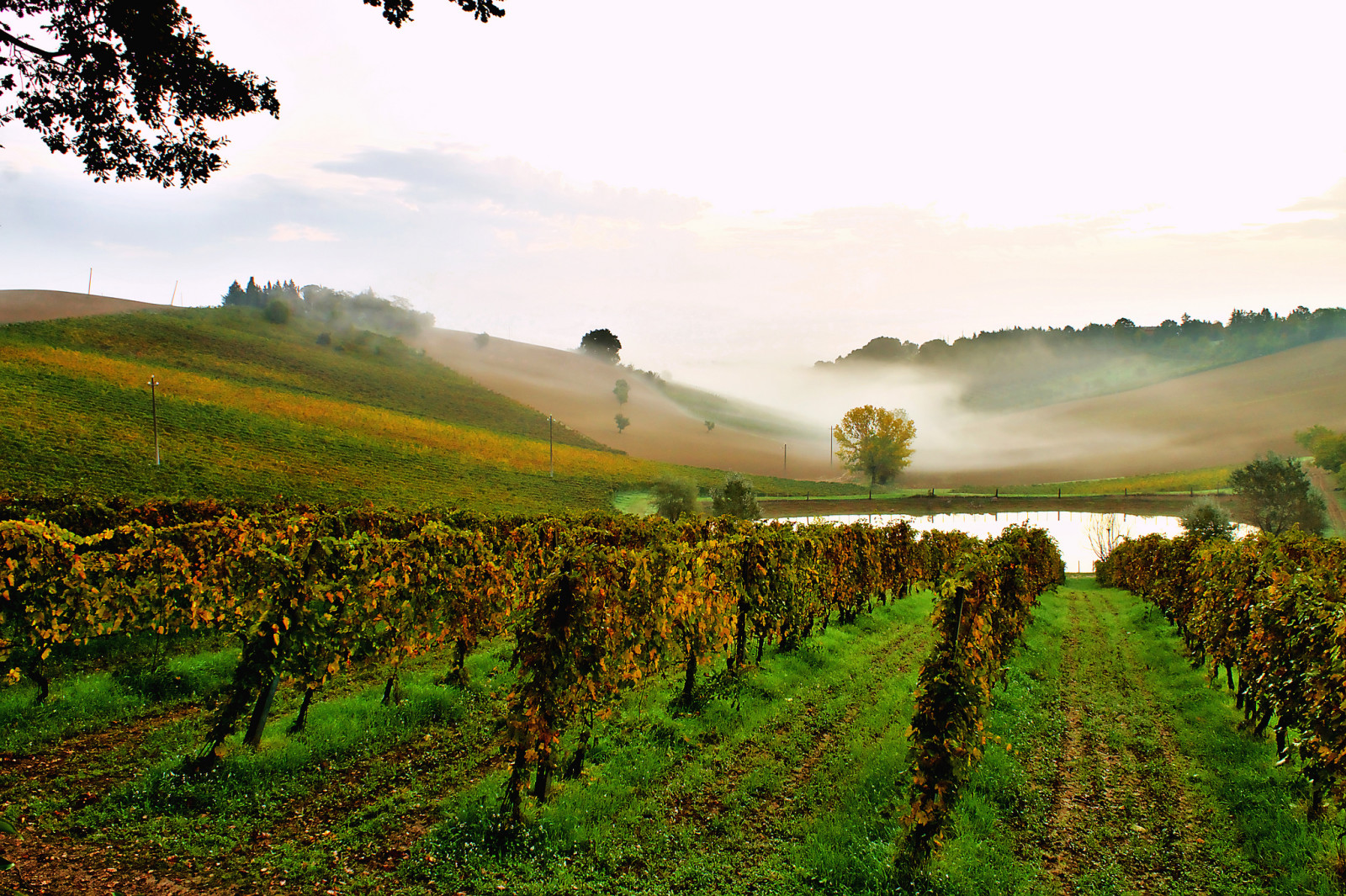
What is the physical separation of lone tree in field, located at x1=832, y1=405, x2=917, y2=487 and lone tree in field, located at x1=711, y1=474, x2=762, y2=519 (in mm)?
49040

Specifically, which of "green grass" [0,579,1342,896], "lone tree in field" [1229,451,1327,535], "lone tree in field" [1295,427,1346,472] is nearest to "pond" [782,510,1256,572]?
"lone tree in field" [1229,451,1327,535]

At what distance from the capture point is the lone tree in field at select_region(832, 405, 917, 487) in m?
110

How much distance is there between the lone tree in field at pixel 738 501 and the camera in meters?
63.9

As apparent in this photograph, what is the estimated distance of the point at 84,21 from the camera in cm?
790

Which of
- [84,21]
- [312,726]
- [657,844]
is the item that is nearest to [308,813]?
[312,726]

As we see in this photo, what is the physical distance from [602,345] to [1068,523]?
11870cm

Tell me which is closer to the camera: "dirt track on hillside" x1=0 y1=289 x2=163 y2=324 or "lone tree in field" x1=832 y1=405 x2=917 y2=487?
"dirt track on hillside" x1=0 y1=289 x2=163 y2=324

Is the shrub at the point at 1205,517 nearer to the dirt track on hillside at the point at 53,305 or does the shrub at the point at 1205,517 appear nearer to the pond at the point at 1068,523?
the pond at the point at 1068,523

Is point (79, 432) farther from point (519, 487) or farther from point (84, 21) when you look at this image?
point (84, 21)

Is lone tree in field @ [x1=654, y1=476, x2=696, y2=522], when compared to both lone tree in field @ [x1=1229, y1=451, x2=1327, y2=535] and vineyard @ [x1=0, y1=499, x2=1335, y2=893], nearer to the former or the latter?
vineyard @ [x1=0, y1=499, x2=1335, y2=893]

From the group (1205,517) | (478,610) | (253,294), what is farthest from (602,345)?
(478,610)

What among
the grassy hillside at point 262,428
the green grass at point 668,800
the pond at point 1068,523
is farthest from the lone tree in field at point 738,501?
the green grass at point 668,800

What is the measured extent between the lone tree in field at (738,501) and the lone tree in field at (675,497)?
295 centimetres

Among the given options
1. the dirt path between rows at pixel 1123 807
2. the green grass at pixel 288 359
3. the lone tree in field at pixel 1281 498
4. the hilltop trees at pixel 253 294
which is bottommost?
the dirt path between rows at pixel 1123 807
